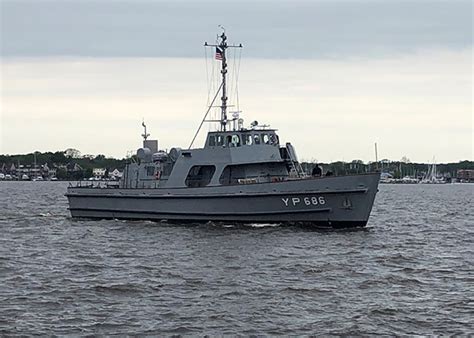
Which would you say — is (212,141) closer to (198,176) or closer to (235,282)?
(198,176)

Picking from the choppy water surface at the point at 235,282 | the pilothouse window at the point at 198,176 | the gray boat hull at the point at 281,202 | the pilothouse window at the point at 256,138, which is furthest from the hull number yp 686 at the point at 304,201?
the pilothouse window at the point at 198,176

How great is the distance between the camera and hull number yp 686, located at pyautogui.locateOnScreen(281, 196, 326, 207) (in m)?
33.0

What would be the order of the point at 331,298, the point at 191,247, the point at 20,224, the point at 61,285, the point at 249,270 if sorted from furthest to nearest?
1. the point at 20,224
2. the point at 191,247
3. the point at 249,270
4. the point at 61,285
5. the point at 331,298

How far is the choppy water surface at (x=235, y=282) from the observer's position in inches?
664

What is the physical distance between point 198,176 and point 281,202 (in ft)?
17.2

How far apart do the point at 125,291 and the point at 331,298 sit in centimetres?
483

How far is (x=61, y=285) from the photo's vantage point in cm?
2133

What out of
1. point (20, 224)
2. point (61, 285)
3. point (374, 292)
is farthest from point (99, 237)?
point (374, 292)

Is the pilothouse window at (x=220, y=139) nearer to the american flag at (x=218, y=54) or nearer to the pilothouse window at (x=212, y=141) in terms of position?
the pilothouse window at (x=212, y=141)

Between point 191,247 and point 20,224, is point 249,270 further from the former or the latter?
point 20,224

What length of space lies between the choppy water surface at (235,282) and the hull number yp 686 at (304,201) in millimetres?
998

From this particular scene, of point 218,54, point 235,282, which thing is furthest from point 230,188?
point 235,282

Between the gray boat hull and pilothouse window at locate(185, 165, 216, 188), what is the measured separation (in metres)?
1.18

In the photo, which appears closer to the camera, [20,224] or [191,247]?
[191,247]
